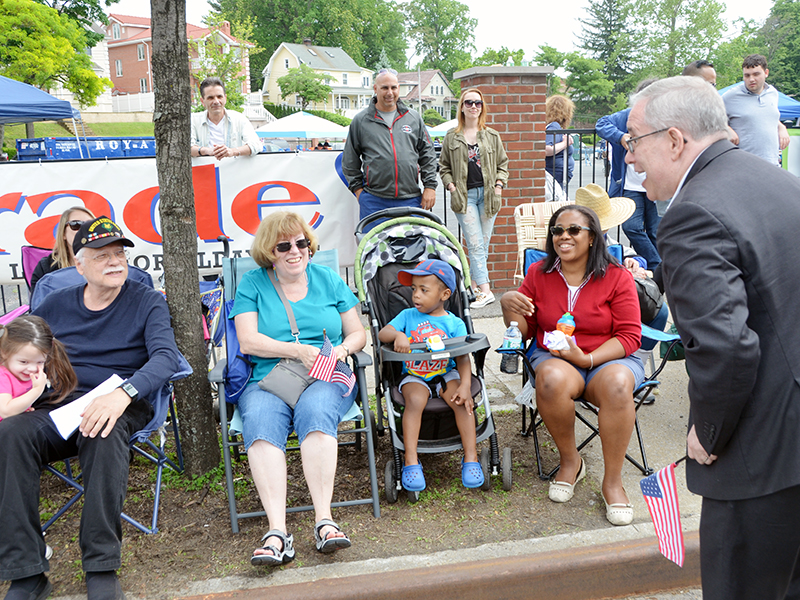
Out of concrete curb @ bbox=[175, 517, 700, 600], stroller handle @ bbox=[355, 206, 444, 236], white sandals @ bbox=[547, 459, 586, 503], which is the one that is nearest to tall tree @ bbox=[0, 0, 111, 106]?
→ stroller handle @ bbox=[355, 206, 444, 236]

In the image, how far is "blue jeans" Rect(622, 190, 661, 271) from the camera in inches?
240

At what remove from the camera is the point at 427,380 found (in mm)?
3584

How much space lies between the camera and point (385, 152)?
18.8 ft

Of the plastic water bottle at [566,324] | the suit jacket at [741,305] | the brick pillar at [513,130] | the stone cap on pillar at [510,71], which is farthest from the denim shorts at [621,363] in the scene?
the stone cap on pillar at [510,71]

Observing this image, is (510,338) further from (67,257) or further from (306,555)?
(67,257)

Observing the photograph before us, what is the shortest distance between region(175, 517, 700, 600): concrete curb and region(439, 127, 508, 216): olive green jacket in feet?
13.5

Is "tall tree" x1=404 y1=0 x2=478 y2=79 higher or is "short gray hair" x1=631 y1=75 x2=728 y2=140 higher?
"tall tree" x1=404 y1=0 x2=478 y2=79

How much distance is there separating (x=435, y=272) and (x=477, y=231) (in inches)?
120

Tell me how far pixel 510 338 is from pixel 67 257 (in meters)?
2.80

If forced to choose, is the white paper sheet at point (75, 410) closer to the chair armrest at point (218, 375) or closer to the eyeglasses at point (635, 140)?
the chair armrest at point (218, 375)

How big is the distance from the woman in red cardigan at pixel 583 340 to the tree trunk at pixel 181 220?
1.80 metres

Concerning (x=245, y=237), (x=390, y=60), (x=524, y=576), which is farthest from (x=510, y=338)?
(x=390, y=60)

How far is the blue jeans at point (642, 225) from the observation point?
240 inches

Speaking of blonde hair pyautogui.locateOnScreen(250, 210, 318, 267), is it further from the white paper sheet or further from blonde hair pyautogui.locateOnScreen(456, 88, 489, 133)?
blonde hair pyautogui.locateOnScreen(456, 88, 489, 133)
